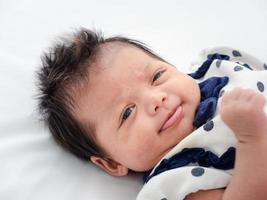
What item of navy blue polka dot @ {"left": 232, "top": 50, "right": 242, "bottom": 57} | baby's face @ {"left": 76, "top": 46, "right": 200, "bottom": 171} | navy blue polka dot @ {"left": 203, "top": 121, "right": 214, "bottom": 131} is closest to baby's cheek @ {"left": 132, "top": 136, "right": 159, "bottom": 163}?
baby's face @ {"left": 76, "top": 46, "right": 200, "bottom": 171}

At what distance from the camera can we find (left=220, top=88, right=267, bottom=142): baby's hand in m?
0.75

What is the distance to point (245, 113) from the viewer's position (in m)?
0.75

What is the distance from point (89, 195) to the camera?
946 millimetres

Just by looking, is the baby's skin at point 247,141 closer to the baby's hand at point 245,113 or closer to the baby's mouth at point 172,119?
the baby's hand at point 245,113

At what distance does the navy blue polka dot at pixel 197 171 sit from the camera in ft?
2.81

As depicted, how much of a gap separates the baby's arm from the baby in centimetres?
3

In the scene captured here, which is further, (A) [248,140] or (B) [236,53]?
(B) [236,53]

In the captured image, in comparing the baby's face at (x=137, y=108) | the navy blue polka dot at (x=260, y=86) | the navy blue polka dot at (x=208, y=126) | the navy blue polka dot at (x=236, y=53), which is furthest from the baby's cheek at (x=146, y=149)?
the navy blue polka dot at (x=236, y=53)

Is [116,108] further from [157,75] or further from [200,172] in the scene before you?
[200,172]

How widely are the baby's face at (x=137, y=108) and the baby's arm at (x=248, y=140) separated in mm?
164

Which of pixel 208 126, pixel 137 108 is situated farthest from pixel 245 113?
pixel 137 108

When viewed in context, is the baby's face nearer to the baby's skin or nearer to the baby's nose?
the baby's nose

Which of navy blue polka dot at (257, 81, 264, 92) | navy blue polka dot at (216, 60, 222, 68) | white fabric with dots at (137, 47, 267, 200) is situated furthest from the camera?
navy blue polka dot at (216, 60, 222, 68)

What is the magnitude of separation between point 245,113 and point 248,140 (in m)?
0.06
